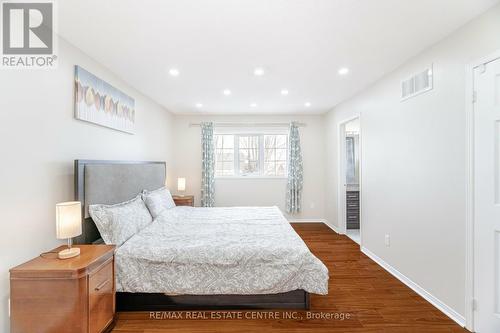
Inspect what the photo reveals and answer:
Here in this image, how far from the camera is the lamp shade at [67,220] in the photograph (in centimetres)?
176

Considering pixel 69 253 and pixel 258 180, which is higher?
pixel 258 180

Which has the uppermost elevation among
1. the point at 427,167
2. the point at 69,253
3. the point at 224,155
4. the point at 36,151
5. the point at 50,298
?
the point at 224,155

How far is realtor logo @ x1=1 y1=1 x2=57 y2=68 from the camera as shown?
1.73 m

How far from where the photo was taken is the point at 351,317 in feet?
7.13

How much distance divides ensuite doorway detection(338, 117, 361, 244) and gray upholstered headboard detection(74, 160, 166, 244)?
346 centimetres

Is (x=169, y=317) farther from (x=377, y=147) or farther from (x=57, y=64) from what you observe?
(x=377, y=147)

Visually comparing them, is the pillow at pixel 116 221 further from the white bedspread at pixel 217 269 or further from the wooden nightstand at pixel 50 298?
the wooden nightstand at pixel 50 298

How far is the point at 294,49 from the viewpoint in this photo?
92.8 inches

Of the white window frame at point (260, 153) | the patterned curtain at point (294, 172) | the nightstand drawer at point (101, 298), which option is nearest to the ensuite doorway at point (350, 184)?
the patterned curtain at point (294, 172)

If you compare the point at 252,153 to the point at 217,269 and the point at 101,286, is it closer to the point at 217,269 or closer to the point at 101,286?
the point at 217,269

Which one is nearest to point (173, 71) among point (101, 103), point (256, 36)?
point (101, 103)

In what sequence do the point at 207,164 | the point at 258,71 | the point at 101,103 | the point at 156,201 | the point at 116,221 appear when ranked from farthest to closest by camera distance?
the point at 207,164, the point at 156,201, the point at 258,71, the point at 101,103, the point at 116,221

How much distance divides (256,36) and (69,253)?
226 centimetres

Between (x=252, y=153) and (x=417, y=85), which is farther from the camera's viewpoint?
(x=252, y=153)
